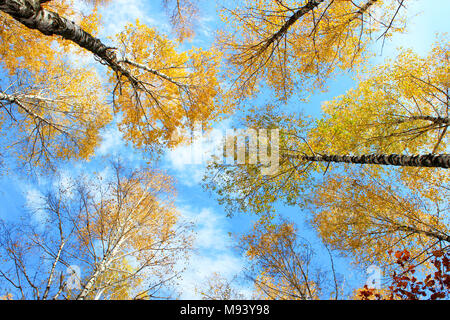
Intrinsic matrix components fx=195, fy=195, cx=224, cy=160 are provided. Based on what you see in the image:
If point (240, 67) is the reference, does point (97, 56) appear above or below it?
below

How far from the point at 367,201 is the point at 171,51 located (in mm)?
7746

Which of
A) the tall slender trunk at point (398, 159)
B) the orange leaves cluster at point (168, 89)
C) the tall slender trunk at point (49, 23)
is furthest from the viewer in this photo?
the orange leaves cluster at point (168, 89)

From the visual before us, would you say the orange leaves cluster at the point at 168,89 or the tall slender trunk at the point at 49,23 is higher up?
the orange leaves cluster at the point at 168,89

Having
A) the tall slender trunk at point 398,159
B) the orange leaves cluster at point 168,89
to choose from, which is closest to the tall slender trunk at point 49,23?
the orange leaves cluster at point 168,89

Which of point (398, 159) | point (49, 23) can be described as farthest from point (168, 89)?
point (398, 159)

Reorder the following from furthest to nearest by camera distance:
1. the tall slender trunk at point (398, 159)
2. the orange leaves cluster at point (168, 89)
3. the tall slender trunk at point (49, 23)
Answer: the orange leaves cluster at point (168, 89) < the tall slender trunk at point (398, 159) < the tall slender trunk at point (49, 23)

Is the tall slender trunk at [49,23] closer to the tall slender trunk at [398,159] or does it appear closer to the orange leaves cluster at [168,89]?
the orange leaves cluster at [168,89]

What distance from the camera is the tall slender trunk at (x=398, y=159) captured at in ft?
11.3

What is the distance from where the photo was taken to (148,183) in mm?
7625

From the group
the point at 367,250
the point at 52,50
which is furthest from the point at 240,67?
the point at 52,50

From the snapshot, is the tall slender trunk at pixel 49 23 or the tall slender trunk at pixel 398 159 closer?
the tall slender trunk at pixel 49 23

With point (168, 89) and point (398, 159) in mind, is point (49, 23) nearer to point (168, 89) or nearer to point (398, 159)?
point (168, 89)

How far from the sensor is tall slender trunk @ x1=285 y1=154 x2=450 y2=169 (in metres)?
3.46

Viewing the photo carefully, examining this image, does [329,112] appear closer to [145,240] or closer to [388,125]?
[388,125]
